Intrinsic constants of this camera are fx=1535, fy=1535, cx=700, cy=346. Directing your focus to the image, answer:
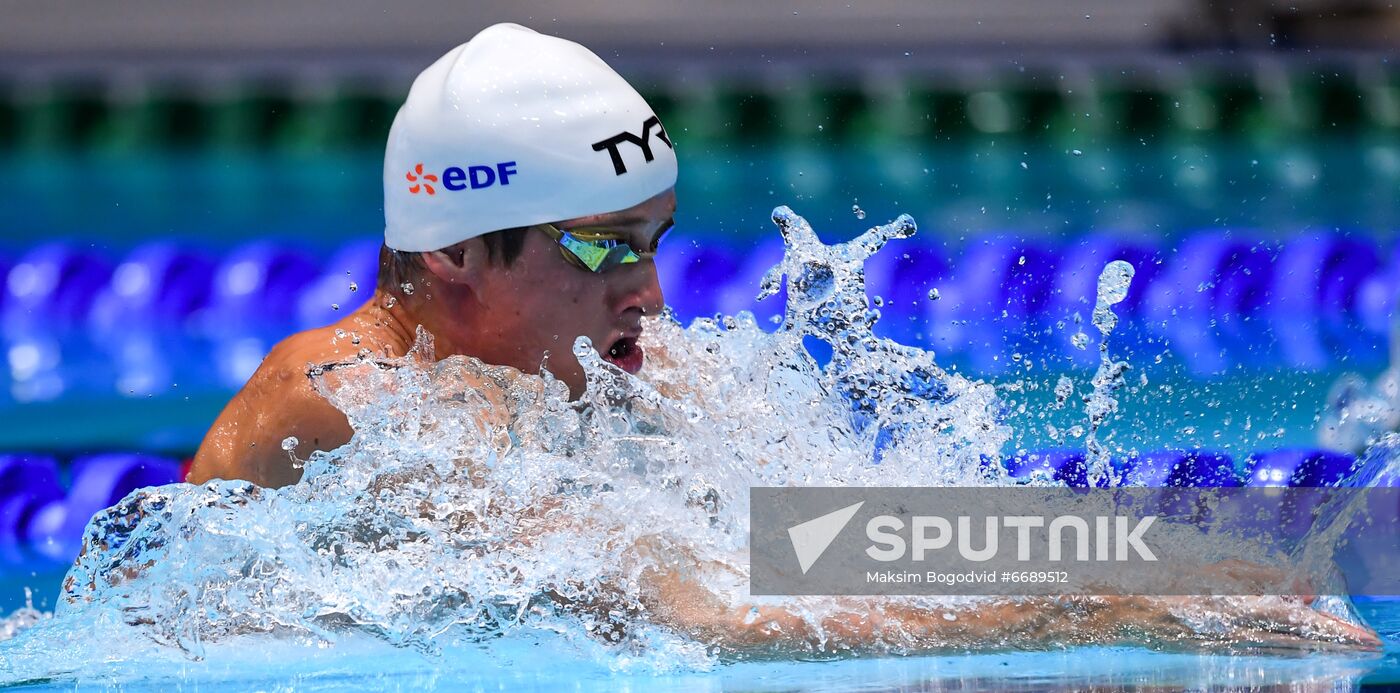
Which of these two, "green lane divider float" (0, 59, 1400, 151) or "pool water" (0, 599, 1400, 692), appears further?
"green lane divider float" (0, 59, 1400, 151)

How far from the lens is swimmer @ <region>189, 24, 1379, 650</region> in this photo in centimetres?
205

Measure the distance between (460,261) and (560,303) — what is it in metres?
0.16

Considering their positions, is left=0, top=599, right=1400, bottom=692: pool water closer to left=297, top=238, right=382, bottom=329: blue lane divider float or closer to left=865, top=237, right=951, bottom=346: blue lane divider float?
left=865, top=237, right=951, bottom=346: blue lane divider float

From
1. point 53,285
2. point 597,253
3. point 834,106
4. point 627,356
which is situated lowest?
point 627,356

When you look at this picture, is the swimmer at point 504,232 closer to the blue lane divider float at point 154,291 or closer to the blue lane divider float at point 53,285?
the blue lane divider float at point 154,291

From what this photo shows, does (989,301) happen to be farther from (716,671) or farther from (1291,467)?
(716,671)

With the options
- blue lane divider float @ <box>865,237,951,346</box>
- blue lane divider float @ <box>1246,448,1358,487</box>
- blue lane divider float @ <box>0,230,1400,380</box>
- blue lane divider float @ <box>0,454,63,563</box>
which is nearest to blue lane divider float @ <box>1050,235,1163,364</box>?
blue lane divider float @ <box>0,230,1400,380</box>

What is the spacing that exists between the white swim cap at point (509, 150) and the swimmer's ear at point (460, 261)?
13 millimetres

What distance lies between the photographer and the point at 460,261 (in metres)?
2.13

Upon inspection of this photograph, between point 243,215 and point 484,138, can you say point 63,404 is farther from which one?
point 484,138

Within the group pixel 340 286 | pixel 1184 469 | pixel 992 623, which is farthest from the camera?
pixel 340 286

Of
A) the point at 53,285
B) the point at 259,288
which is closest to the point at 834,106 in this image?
the point at 259,288

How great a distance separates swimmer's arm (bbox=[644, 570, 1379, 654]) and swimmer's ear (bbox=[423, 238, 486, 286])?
1.88 feet

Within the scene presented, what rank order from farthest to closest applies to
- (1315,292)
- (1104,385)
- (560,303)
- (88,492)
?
(1315,292)
(88,492)
(1104,385)
(560,303)
